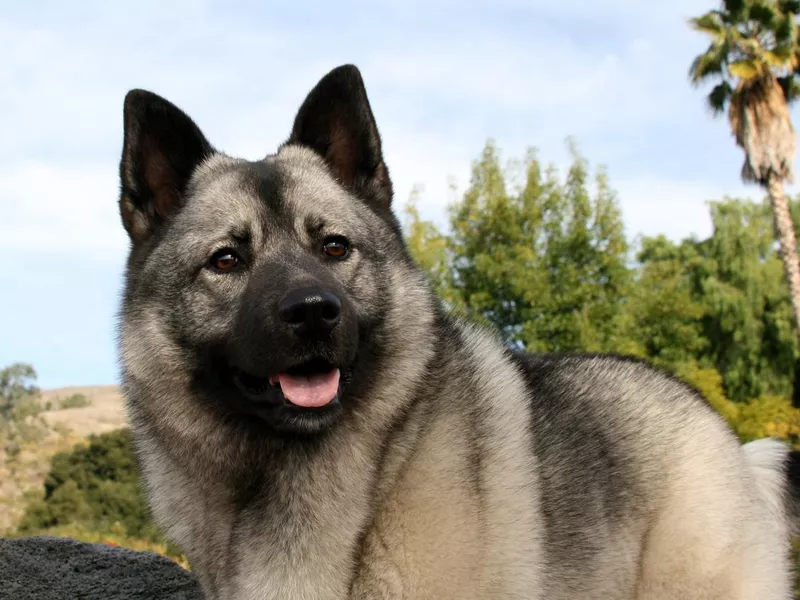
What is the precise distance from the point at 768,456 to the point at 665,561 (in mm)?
1120

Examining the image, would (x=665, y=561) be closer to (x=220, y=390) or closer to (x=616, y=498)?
(x=616, y=498)

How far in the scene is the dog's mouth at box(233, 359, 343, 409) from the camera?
3.09 metres

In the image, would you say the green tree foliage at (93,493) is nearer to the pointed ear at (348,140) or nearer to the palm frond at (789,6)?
the pointed ear at (348,140)

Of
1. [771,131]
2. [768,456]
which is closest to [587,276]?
[771,131]

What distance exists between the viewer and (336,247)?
349 centimetres

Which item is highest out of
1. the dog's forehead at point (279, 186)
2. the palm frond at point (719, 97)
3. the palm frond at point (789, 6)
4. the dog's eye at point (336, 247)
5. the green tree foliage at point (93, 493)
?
the palm frond at point (789, 6)

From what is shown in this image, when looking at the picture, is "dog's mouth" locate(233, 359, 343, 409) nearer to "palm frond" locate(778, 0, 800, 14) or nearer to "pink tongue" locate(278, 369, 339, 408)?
"pink tongue" locate(278, 369, 339, 408)

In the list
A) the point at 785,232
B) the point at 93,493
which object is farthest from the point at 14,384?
the point at 785,232

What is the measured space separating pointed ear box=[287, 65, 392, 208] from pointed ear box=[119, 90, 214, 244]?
539 millimetres

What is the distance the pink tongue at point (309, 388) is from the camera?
3084 mm

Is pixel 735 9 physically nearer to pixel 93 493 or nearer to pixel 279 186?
pixel 93 493

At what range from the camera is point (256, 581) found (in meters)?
3.16

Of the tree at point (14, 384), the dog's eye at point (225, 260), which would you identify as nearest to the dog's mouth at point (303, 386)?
the dog's eye at point (225, 260)

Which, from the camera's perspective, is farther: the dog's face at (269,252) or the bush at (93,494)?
the bush at (93,494)
